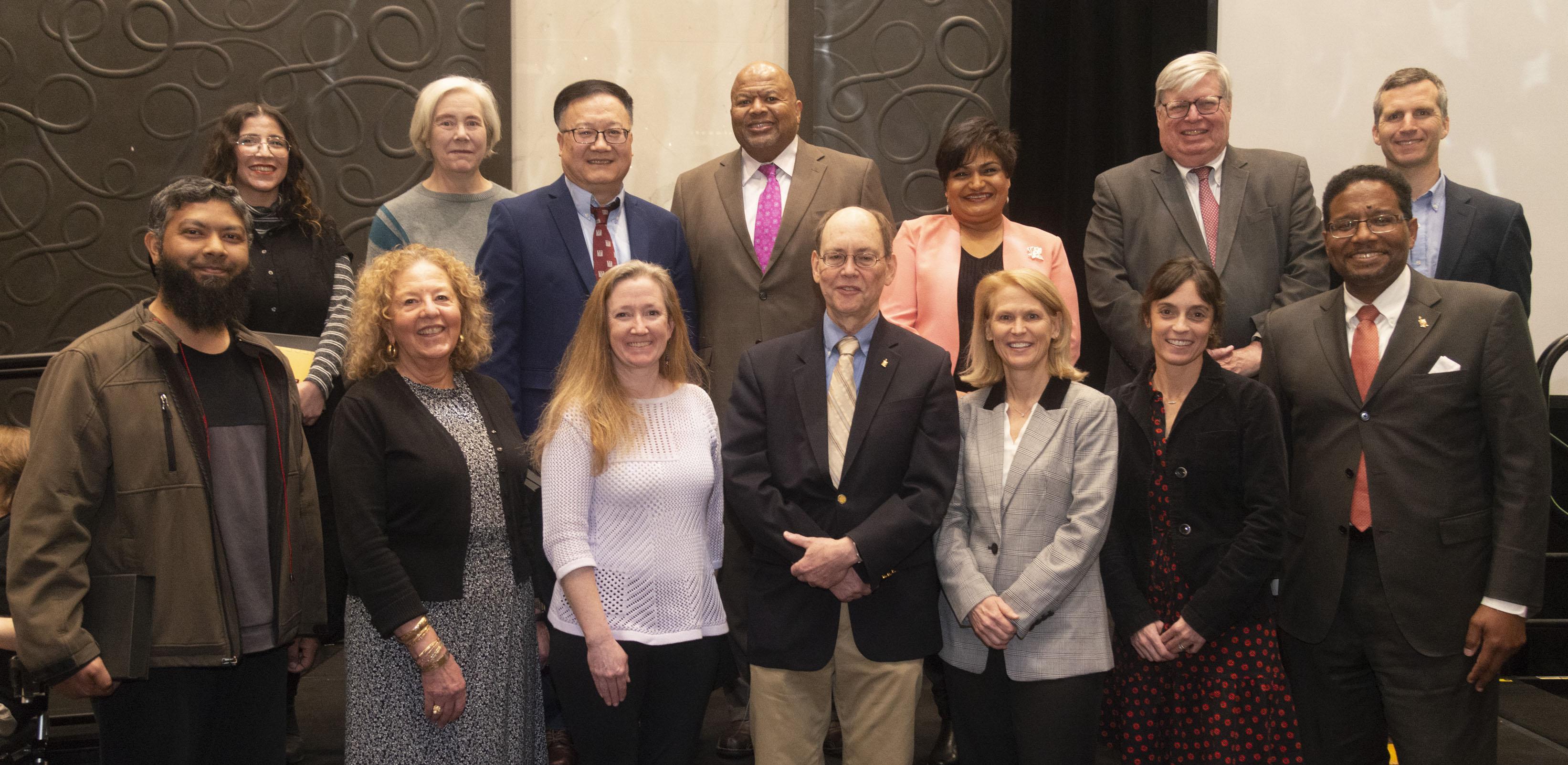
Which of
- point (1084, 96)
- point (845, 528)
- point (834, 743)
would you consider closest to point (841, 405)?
point (845, 528)

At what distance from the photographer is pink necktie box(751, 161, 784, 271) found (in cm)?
332

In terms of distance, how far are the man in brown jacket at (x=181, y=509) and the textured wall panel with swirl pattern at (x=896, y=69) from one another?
9.62 ft

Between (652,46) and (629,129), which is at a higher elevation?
(652,46)

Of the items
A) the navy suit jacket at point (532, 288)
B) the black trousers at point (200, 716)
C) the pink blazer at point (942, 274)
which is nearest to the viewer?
the black trousers at point (200, 716)

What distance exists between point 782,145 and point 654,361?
1152 millimetres

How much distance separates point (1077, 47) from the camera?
4.57 m

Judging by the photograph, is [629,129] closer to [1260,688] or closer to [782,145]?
[782,145]

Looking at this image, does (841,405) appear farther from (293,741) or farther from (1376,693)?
(293,741)

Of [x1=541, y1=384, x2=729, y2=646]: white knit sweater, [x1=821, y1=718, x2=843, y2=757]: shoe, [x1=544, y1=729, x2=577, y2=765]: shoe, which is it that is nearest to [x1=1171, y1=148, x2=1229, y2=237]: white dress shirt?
[x1=541, y1=384, x2=729, y2=646]: white knit sweater

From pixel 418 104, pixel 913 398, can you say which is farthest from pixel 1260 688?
pixel 418 104

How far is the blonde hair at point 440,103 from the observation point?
3396 mm

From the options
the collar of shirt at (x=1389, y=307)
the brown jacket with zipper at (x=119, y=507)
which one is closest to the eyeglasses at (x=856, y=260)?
the collar of shirt at (x=1389, y=307)

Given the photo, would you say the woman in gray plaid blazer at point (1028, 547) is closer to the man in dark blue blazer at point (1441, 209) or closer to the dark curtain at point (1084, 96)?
the man in dark blue blazer at point (1441, 209)

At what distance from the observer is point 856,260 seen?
2.63 meters
